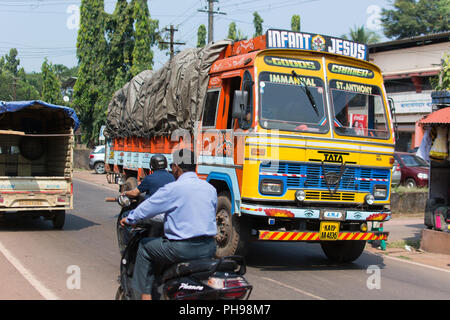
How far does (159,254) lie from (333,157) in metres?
4.06

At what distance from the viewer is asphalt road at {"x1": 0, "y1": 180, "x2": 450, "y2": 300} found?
22.0ft

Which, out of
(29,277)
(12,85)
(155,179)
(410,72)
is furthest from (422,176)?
→ (12,85)

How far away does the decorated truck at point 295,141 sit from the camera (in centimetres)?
789

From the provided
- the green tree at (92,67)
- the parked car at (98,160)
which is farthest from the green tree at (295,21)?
the parked car at (98,160)

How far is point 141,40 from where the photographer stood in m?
36.2

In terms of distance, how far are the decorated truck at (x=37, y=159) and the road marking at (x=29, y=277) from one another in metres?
2.13

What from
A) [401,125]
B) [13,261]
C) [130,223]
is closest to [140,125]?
[13,261]

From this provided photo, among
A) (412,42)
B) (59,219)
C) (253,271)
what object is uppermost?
(412,42)

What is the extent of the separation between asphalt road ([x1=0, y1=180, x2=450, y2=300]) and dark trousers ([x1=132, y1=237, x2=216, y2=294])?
1.40m

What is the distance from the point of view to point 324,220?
8055 mm

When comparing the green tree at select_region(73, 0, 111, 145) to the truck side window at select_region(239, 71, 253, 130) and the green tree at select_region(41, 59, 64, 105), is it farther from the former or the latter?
the truck side window at select_region(239, 71, 253, 130)

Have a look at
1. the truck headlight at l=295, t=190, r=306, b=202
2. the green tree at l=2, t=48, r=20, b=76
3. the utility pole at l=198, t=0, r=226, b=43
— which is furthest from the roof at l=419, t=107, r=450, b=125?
the green tree at l=2, t=48, r=20, b=76

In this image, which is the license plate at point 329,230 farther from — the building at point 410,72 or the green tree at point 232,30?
the green tree at point 232,30

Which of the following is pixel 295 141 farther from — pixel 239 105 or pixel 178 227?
pixel 178 227
